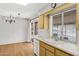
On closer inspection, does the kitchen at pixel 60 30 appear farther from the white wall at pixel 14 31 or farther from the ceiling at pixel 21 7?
the white wall at pixel 14 31

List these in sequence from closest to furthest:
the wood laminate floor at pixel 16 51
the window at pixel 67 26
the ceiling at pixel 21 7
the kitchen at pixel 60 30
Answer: the kitchen at pixel 60 30, the window at pixel 67 26, the ceiling at pixel 21 7, the wood laminate floor at pixel 16 51

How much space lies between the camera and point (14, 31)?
8477mm

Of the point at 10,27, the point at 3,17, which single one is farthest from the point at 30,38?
the point at 3,17

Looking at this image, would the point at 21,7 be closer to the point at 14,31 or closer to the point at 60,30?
the point at 60,30

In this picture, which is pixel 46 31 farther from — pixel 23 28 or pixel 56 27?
pixel 23 28

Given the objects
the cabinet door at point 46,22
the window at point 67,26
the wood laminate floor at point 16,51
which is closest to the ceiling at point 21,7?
the cabinet door at point 46,22

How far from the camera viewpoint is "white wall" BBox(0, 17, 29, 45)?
25.3ft

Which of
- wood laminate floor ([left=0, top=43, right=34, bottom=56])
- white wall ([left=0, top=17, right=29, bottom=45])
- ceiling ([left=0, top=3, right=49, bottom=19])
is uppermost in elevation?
ceiling ([left=0, top=3, right=49, bottom=19])

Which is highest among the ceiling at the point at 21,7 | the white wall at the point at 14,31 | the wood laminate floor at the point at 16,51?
the ceiling at the point at 21,7

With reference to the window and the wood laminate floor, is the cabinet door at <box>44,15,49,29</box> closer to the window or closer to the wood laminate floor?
the window

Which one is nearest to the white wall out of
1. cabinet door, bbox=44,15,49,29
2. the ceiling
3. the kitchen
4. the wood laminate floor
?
the wood laminate floor

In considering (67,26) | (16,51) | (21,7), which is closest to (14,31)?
(16,51)

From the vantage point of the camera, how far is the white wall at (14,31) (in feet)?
25.3

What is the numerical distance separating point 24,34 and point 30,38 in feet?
2.32
